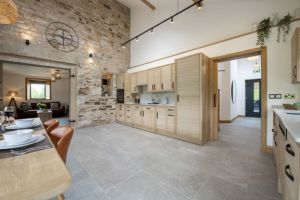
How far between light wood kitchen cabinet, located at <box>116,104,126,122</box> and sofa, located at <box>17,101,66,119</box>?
16.3 ft

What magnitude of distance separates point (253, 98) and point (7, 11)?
391 inches

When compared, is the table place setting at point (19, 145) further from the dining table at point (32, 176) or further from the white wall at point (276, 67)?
the white wall at point (276, 67)

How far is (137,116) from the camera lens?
530 centimetres

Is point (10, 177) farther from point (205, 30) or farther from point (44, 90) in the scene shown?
Result: point (44, 90)

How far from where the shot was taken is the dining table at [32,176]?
1.72ft

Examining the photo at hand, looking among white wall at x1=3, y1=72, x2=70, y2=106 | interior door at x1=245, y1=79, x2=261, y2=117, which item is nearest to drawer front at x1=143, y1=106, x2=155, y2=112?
interior door at x1=245, y1=79, x2=261, y2=117

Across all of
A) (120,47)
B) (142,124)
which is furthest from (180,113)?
(120,47)

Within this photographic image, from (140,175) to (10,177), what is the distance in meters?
1.80

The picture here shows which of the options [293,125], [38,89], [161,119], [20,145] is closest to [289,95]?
[293,125]

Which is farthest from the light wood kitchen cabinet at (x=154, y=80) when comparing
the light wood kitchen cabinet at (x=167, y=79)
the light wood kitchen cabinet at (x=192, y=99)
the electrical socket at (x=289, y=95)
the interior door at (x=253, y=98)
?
the interior door at (x=253, y=98)

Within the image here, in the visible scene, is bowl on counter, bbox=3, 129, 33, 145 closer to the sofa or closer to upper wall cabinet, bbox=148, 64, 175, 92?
upper wall cabinet, bbox=148, 64, 175, 92

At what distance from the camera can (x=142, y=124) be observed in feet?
16.7

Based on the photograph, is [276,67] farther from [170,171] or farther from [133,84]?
[133,84]

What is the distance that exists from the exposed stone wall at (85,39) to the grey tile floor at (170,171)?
2550 millimetres
